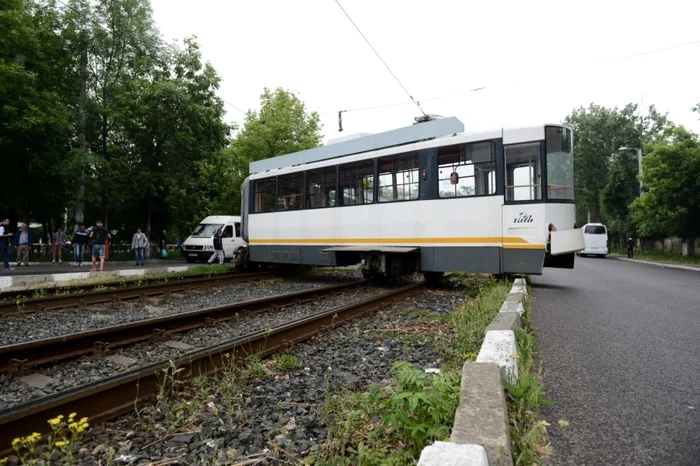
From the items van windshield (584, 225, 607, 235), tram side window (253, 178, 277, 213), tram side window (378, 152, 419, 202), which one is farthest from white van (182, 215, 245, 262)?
van windshield (584, 225, 607, 235)

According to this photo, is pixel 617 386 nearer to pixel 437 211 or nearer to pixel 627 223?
pixel 437 211

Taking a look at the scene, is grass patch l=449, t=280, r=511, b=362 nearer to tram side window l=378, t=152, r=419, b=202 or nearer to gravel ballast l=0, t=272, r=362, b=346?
tram side window l=378, t=152, r=419, b=202

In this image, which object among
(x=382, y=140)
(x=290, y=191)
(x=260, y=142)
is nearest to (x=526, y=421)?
(x=382, y=140)

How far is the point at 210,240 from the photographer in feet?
72.0

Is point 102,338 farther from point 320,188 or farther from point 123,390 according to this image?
point 320,188

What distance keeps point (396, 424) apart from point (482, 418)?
0.44 metres

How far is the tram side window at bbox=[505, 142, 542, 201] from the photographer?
854 cm

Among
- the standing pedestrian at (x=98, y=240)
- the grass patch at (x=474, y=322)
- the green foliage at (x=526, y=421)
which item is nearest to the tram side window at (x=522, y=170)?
the grass patch at (x=474, y=322)

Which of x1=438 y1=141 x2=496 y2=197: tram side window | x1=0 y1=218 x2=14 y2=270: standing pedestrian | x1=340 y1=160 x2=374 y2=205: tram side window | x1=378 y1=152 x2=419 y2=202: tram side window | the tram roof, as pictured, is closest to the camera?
x1=438 y1=141 x2=496 y2=197: tram side window

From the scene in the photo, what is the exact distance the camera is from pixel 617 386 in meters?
3.60

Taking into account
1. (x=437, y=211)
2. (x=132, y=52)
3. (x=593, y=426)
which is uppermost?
(x=132, y=52)

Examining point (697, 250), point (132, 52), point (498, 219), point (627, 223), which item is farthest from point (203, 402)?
point (627, 223)

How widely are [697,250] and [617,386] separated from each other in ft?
96.8

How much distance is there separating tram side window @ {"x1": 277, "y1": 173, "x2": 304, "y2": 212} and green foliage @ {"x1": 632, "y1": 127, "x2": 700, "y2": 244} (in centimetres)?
2066
